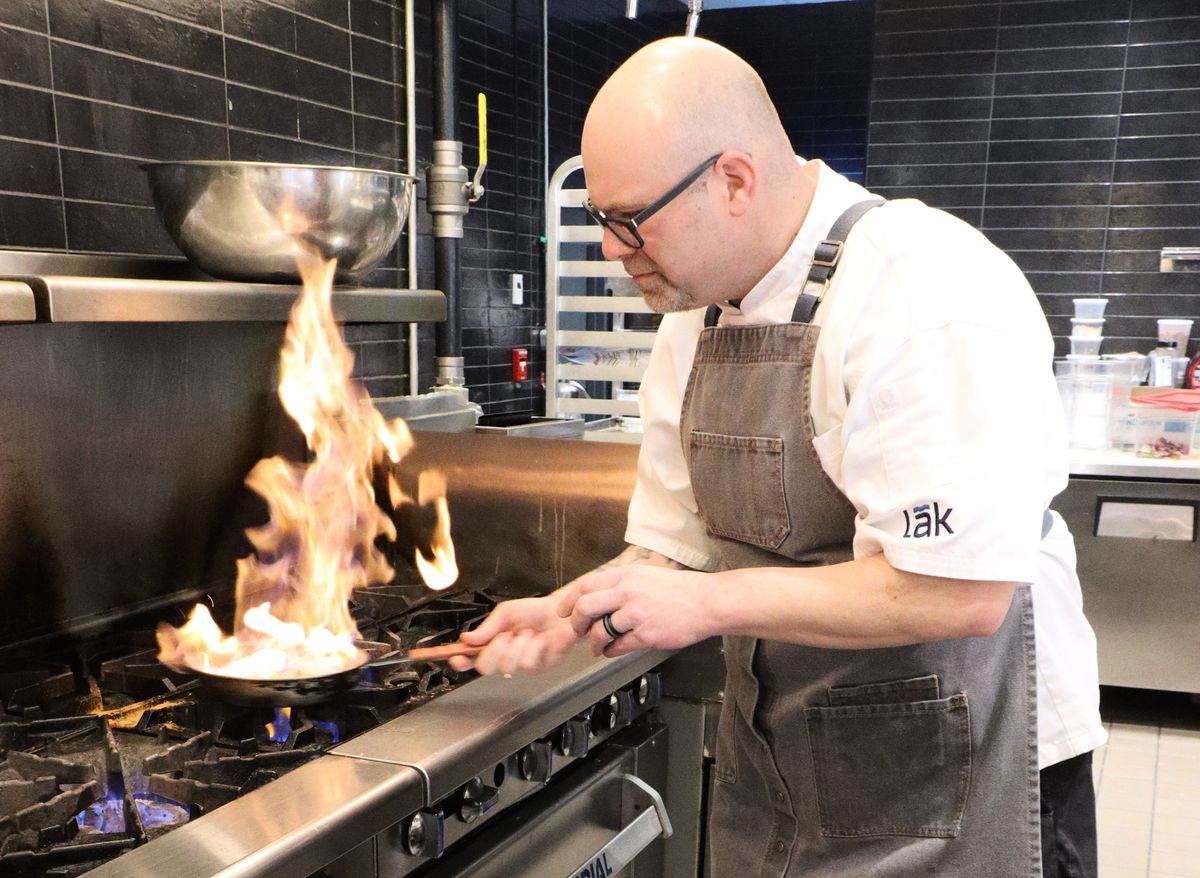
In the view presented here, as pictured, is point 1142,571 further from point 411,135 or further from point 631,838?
point 411,135

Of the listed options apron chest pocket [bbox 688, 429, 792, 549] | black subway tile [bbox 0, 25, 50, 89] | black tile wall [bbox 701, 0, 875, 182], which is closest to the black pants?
apron chest pocket [bbox 688, 429, 792, 549]

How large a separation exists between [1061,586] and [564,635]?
26.8 inches

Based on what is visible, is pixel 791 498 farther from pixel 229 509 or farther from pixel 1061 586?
pixel 229 509

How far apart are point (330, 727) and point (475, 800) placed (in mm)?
228

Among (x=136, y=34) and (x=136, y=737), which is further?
(x=136, y=34)

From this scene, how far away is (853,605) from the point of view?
1.22 m

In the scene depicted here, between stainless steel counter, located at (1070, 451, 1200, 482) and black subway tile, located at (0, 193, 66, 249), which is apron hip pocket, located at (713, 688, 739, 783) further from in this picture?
stainless steel counter, located at (1070, 451, 1200, 482)

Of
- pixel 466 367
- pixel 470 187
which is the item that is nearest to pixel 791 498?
pixel 470 187

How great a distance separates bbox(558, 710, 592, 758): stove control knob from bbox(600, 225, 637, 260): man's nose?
753 mm

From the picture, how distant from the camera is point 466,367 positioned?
14.3 feet

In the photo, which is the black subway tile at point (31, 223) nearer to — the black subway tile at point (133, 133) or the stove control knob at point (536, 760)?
the black subway tile at point (133, 133)

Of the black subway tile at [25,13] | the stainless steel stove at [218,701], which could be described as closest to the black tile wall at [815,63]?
the stainless steel stove at [218,701]

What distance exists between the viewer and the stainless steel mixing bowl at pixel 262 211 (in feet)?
5.44

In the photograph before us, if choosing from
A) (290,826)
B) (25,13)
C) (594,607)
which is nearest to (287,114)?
(25,13)
